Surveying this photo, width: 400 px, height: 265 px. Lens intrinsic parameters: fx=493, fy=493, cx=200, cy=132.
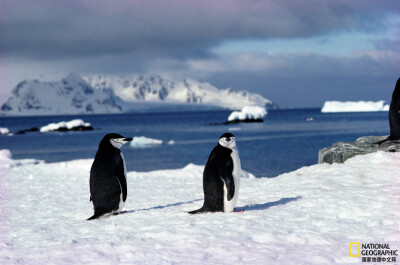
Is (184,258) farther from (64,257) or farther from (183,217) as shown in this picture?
(183,217)

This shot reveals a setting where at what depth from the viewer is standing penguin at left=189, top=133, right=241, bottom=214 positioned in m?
7.05


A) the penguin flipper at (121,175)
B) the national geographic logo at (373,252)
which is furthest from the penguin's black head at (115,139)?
the national geographic logo at (373,252)

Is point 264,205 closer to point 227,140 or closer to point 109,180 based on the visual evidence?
point 227,140

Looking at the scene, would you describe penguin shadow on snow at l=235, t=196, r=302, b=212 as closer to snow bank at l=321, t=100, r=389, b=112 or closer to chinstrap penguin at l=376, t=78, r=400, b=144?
chinstrap penguin at l=376, t=78, r=400, b=144

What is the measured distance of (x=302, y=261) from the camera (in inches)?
196

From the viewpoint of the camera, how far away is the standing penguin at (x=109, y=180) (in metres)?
7.53

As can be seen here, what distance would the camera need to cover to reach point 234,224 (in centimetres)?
639

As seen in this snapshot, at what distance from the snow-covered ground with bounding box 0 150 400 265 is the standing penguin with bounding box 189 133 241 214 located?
0.24 meters

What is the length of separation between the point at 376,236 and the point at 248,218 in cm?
167

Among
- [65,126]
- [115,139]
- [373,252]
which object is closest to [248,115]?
[65,126]

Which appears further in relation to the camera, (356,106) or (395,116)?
(356,106)

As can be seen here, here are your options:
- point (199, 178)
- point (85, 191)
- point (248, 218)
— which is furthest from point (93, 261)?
point (199, 178)

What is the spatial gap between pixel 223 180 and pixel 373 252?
241cm

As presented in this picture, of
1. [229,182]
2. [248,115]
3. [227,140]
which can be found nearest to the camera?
[229,182]
